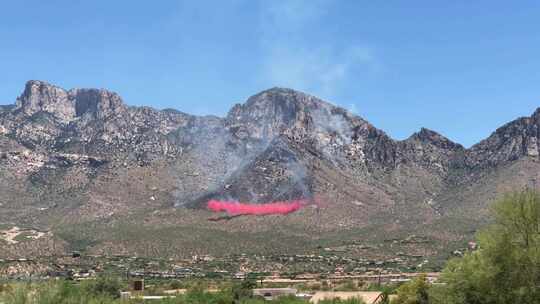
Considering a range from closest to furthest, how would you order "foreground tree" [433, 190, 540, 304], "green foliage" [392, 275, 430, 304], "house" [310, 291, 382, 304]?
"foreground tree" [433, 190, 540, 304] → "green foliage" [392, 275, 430, 304] → "house" [310, 291, 382, 304]

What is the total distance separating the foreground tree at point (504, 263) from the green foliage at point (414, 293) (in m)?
9.41

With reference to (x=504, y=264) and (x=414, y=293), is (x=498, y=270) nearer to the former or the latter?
(x=504, y=264)

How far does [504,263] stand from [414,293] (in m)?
14.7

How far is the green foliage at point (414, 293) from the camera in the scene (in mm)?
53375

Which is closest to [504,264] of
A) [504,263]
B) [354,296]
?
[504,263]

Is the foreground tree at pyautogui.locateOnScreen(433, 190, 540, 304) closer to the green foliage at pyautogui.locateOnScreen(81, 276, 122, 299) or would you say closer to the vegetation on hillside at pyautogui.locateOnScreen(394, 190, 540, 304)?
the vegetation on hillside at pyautogui.locateOnScreen(394, 190, 540, 304)

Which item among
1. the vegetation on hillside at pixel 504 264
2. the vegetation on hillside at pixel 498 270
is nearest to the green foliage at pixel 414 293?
the vegetation on hillside at pixel 498 270

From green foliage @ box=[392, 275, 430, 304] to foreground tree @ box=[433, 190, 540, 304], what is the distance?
9415 millimetres

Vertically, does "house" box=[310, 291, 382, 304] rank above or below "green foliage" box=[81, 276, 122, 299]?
below

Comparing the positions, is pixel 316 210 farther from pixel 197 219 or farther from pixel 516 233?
pixel 516 233

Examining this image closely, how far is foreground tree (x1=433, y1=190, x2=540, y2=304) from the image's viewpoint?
128 ft

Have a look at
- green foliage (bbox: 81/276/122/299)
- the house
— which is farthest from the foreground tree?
green foliage (bbox: 81/276/122/299)

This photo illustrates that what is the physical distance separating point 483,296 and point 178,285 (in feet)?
199

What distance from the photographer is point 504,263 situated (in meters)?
40.1
